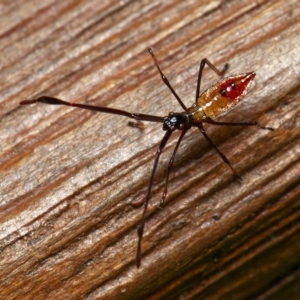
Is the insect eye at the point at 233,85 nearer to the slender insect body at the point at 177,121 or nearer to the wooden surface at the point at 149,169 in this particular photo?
the wooden surface at the point at 149,169

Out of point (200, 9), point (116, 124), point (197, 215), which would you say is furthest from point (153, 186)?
point (200, 9)

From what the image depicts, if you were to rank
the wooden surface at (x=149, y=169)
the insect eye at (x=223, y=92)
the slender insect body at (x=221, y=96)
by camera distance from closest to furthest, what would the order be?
the wooden surface at (x=149, y=169) → the slender insect body at (x=221, y=96) → the insect eye at (x=223, y=92)

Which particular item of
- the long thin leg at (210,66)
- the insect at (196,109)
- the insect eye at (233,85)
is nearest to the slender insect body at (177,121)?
the insect at (196,109)

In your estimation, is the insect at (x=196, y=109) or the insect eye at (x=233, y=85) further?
the insect eye at (x=233, y=85)

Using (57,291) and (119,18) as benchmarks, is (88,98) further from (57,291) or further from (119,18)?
(57,291)

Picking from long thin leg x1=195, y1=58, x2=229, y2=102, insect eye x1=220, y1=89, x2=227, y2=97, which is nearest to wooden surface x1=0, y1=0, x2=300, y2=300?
long thin leg x1=195, y1=58, x2=229, y2=102

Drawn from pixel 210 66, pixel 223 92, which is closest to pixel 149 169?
pixel 210 66

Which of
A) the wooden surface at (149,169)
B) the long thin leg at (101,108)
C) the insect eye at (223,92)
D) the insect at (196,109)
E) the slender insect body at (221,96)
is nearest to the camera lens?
the wooden surface at (149,169)
